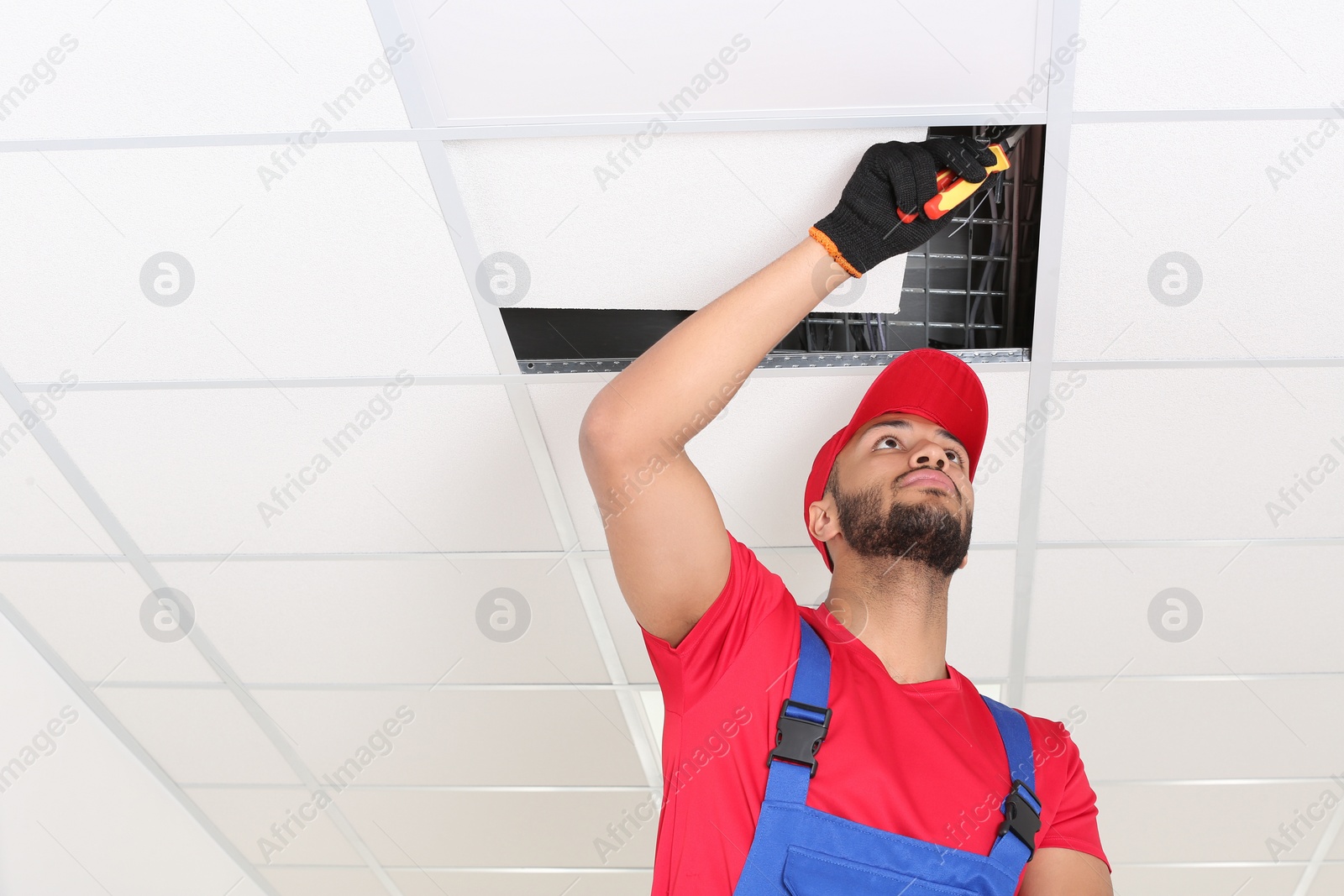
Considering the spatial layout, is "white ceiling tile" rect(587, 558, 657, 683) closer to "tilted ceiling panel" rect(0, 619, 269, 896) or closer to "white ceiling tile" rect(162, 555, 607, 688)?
"white ceiling tile" rect(162, 555, 607, 688)

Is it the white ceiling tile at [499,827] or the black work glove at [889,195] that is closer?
the black work glove at [889,195]

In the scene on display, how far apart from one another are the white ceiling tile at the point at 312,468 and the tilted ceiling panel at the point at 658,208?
39cm

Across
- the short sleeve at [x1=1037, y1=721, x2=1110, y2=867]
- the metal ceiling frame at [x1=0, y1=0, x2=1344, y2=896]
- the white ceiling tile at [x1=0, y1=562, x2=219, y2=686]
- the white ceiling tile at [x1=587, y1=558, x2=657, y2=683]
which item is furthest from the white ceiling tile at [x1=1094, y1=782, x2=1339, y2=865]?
the white ceiling tile at [x1=0, y1=562, x2=219, y2=686]

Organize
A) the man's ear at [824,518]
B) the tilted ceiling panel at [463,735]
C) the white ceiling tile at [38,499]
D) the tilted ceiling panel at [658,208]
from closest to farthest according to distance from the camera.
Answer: the tilted ceiling panel at [658,208] → the man's ear at [824,518] → the white ceiling tile at [38,499] → the tilted ceiling panel at [463,735]

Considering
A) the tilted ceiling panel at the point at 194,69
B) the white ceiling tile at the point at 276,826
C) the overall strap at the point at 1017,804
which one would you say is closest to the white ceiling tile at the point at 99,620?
the white ceiling tile at the point at 276,826

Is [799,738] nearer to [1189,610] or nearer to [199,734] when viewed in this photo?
[1189,610]

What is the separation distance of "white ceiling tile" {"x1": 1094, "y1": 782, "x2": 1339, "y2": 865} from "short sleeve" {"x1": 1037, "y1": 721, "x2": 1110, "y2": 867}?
4.12 feet

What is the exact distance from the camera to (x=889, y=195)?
1.46m

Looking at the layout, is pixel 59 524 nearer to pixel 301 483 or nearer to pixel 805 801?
pixel 301 483

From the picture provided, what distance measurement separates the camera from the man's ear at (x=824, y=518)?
6.15 ft

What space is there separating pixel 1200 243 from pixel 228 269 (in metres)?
1.85

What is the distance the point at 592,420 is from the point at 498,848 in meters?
2.53

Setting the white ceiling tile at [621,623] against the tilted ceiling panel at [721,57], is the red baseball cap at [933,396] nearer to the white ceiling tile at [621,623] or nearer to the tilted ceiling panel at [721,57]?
the tilted ceiling panel at [721,57]

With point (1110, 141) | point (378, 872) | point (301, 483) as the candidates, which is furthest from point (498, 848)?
point (1110, 141)
